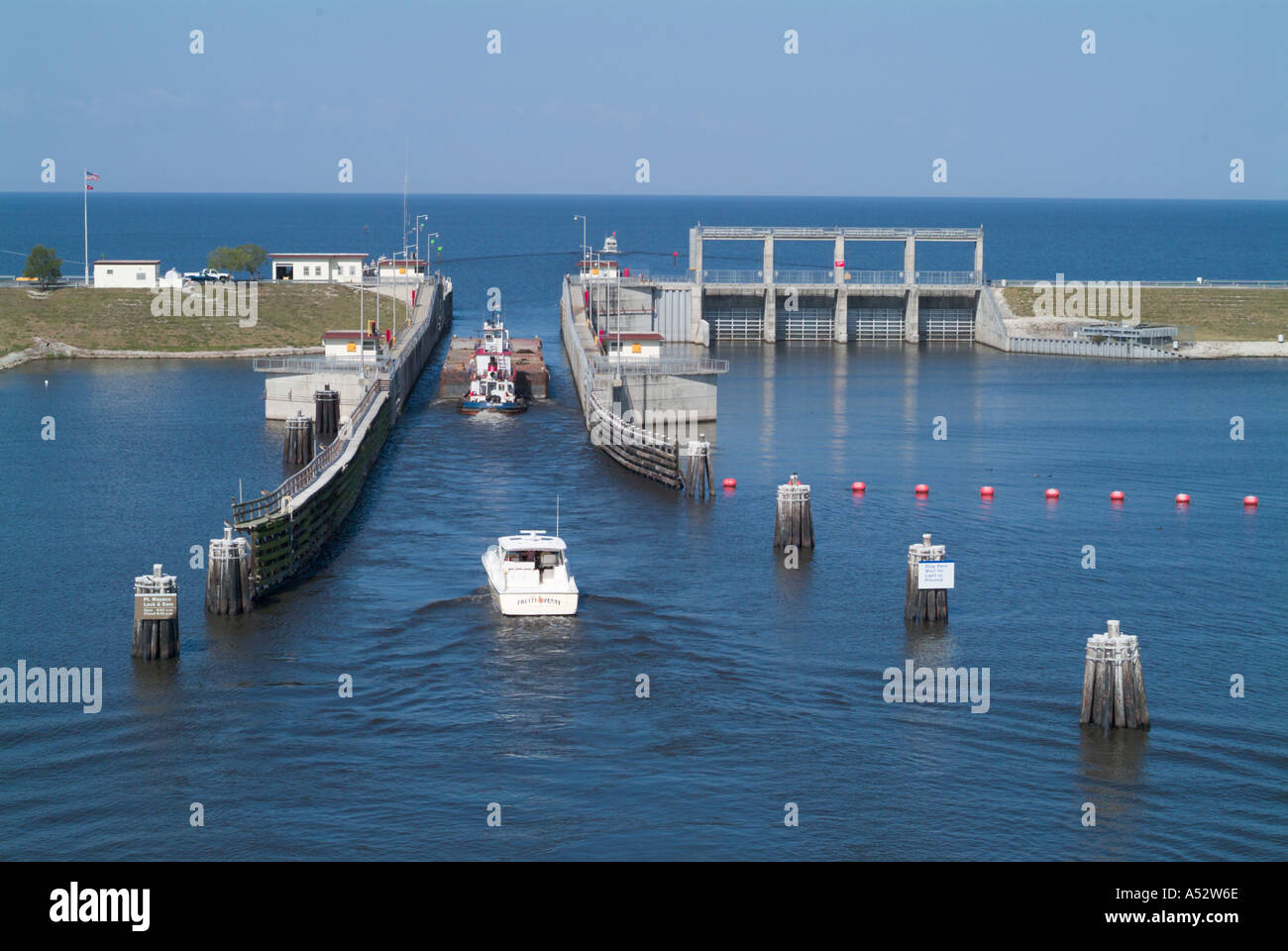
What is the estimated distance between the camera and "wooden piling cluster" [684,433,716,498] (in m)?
66.7

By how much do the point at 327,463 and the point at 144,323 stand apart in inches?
2350

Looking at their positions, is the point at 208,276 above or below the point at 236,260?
below

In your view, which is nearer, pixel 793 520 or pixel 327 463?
pixel 793 520

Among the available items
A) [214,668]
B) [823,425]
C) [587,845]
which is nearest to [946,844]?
[587,845]

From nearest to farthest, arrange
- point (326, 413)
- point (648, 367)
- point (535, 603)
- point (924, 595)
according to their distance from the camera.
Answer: point (535, 603) < point (924, 595) < point (326, 413) < point (648, 367)

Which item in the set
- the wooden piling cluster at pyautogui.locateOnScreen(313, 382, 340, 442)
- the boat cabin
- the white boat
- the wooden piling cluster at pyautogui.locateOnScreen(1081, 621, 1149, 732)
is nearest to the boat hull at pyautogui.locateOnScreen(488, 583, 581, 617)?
the white boat

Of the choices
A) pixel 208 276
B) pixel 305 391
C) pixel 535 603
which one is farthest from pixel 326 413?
pixel 208 276

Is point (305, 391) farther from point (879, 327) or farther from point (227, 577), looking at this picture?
point (879, 327)

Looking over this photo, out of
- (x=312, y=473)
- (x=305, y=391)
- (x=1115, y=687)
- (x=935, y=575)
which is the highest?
(x=305, y=391)

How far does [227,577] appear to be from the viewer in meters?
47.4

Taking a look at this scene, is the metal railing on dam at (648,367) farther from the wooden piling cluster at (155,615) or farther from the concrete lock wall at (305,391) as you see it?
the wooden piling cluster at (155,615)

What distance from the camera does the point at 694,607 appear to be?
161ft

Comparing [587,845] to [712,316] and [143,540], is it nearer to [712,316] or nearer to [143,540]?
[143,540]

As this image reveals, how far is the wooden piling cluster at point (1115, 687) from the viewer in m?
37.8
